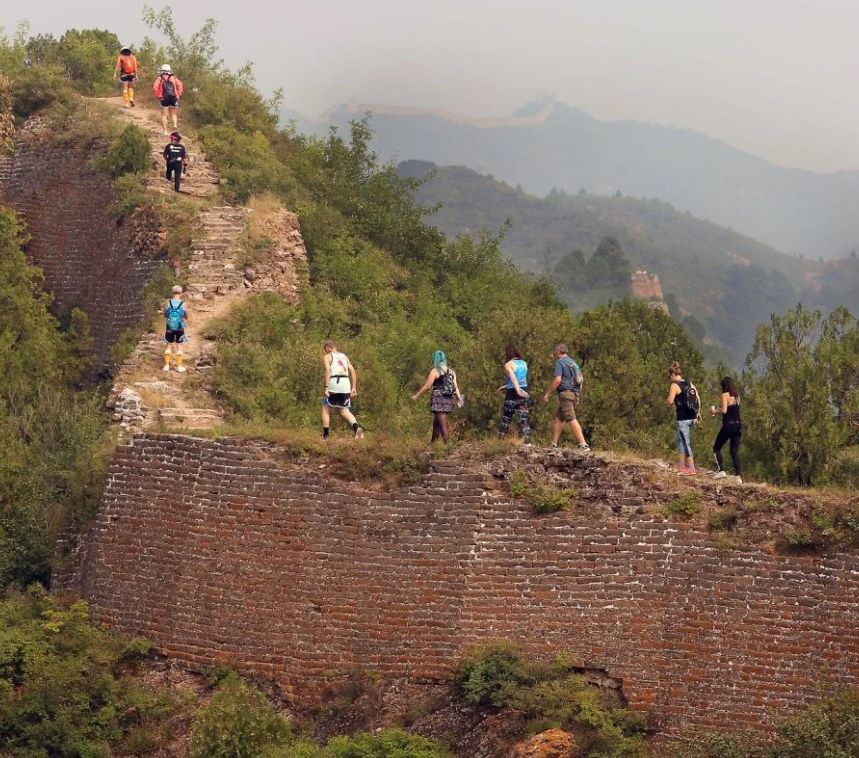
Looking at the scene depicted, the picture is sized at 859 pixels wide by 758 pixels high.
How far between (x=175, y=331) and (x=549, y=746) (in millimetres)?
9439

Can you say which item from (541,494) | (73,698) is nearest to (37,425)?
(73,698)

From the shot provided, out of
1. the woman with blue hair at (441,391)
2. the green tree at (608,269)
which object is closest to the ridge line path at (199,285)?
the woman with blue hair at (441,391)

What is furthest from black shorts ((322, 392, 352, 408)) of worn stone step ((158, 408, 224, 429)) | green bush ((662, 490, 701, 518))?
green bush ((662, 490, 701, 518))

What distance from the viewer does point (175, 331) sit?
21.5 meters

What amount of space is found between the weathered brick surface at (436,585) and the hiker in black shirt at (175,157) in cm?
1004

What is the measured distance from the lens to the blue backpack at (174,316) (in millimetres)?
21359

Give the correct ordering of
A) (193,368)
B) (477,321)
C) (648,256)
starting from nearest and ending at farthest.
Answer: (193,368) → (477,321) → (648,256)

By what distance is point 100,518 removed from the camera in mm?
18609

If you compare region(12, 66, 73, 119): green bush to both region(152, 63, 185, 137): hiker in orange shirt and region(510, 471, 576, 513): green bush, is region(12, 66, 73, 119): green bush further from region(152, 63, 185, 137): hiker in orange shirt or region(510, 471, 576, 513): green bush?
region(510, 471, 576, 513): green bush

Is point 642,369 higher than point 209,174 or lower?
lower

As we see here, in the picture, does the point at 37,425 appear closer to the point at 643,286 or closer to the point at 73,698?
the point at 73,698

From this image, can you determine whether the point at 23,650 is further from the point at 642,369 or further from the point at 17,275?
the point at 642,369

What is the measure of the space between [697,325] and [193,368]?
340 ft

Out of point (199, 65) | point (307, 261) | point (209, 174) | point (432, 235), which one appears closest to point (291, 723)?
point (307, 261)
